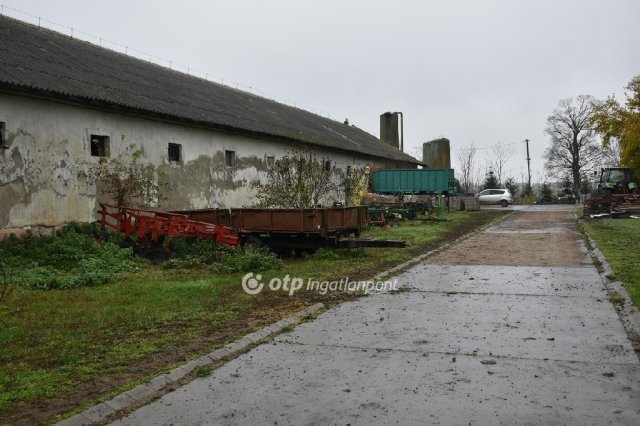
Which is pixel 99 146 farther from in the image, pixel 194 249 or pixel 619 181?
pixel 619 181

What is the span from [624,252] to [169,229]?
1066 cm

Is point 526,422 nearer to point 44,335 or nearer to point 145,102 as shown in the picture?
point 44,335

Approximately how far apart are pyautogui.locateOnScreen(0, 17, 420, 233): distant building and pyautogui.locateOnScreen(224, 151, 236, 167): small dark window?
0.04m

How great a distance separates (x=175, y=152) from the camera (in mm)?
18141

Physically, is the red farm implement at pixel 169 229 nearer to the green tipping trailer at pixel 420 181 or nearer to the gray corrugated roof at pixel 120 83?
the gray corrugated roof at pixel 120 83

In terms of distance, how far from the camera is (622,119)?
1368 inches

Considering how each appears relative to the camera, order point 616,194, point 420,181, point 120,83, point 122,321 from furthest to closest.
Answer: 1. point 420,181
2. point 616,194
3. point 120,83
4. point 122,321

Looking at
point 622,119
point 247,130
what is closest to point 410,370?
point 247,130

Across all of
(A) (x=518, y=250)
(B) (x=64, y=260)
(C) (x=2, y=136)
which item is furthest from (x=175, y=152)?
(A) (x=518, y=250)

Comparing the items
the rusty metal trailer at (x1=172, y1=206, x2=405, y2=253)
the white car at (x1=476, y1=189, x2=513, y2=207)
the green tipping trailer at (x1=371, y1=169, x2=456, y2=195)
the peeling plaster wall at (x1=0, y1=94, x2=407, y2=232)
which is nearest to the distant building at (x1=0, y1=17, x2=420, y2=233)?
the peeling plaster wall at (x1=0, y1=94, x2=407, y2=232)

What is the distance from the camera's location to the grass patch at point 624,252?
9043 millimetres

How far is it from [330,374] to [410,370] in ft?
2.42

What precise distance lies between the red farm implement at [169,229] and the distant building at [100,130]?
154cm

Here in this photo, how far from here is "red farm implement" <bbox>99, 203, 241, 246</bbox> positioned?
39.5ft
